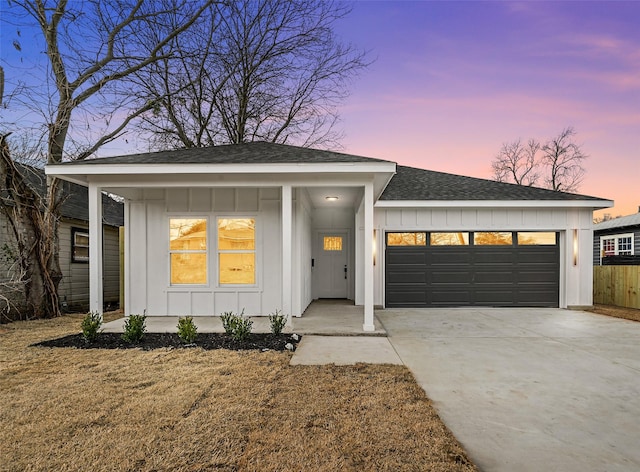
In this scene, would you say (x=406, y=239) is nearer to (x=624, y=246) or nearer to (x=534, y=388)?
(x=534, y=388)

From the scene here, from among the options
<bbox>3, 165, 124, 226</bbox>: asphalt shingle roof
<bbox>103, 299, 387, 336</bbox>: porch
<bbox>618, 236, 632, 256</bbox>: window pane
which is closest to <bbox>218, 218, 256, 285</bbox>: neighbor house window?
<bbox>103, 299, 387, 336</bbox>: porch

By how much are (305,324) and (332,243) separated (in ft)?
16.1

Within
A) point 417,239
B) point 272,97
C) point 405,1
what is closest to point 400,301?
point 417,239

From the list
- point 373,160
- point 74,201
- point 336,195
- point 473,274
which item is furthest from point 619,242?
point 74,201

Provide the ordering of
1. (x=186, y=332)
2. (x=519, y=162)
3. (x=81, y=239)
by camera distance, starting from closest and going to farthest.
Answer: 1. (x=186, y=332)
2. (x=81, y=239)
3. (x=519, y=162)

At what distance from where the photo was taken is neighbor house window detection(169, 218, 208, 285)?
7398 millimetres

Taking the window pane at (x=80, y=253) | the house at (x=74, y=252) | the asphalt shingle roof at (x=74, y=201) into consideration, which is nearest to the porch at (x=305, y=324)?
the house at (x=74, y=252)

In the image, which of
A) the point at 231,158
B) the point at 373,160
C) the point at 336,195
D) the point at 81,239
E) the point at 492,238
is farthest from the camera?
the point at 81,239

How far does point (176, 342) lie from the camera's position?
17.5 feet

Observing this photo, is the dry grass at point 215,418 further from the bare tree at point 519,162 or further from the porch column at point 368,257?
the bare tree at point 519,162

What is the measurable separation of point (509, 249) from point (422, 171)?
12.3ft

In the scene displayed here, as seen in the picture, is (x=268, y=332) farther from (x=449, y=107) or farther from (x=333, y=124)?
(x=333, y=124)

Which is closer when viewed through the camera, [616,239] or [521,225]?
[521,225]

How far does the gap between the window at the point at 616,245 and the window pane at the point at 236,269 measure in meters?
15.9
